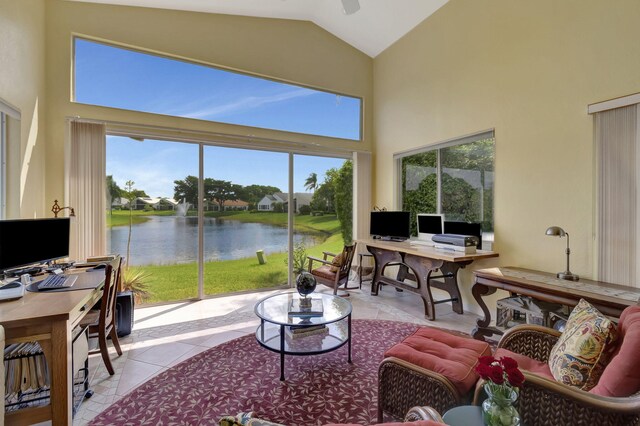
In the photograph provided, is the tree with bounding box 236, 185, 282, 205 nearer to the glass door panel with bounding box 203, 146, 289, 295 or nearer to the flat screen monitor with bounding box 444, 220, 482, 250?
the glass door panel with bounding box 203, 146, 289, 295

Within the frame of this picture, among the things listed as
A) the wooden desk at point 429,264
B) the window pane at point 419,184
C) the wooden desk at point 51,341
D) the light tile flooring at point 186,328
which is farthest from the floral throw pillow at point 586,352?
the window pane at point 419,184

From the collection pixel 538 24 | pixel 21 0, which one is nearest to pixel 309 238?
pixel 538 24

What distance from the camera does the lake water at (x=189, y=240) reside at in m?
3.85

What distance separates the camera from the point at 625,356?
1180 mm

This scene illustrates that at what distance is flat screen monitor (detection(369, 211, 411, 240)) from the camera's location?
15.0ft

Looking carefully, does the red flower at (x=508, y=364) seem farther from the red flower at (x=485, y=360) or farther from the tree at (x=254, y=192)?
the tree at (x=254, y=192)

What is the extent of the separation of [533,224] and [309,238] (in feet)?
10.5

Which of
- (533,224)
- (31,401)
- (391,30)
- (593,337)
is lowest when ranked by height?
(31,401)

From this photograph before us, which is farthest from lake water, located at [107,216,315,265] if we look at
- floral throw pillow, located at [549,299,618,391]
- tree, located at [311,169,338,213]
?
floral throw pillow, located at [549,299,618,391]

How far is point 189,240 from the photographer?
4156 millimetres

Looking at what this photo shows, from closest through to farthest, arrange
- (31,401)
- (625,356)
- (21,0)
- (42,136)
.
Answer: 1. (625,356)
2. (31,401)
3. (21,0)
4. (42,136)

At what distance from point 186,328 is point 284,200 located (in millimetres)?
2376

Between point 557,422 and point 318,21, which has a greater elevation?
point 318,21

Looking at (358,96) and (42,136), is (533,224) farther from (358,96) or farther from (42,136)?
(42,136)
